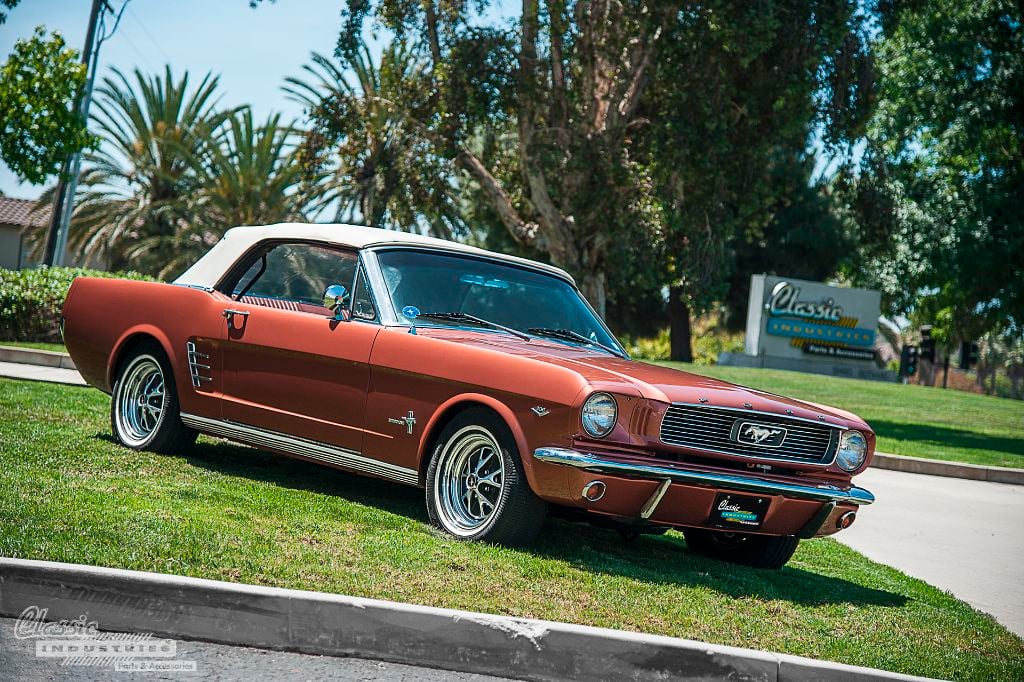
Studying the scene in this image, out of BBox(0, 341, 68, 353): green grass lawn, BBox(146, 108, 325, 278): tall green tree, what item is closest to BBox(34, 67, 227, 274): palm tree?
BBox(146, 108, 325, 278): tall green tree

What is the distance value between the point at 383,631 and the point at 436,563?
92 centimetres

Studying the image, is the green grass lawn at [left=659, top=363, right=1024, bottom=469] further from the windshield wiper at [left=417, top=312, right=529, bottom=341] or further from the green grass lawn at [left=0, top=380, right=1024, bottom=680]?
the windshield wiper at [left=417, top=312, right=529, bottom=341]

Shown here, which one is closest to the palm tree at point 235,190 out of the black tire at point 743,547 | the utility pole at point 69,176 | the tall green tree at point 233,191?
the tall green tree at point 233,191

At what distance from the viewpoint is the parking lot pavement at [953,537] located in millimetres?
7574

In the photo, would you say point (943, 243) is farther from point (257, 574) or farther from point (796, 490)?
point (257, 574)

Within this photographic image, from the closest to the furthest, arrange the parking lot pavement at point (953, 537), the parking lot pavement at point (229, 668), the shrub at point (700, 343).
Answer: the parking lot pavement at point (229, 668) → the parking lot pavement at point (953, 537) → the shrub at point (700, 343)

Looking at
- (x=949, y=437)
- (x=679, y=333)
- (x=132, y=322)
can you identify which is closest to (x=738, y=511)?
(x=132, y=322)

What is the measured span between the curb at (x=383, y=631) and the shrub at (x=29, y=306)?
16.2 metres

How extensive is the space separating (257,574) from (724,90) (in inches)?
641

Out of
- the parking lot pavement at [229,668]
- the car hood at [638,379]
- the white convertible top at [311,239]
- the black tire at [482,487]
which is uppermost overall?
the white convertible top at [311,239]

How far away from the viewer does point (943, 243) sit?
110 feet

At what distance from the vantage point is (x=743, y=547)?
22.9 ft

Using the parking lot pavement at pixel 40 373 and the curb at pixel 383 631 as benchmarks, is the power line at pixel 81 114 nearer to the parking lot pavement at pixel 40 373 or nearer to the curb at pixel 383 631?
the parking lot pavement at pixel 40 373

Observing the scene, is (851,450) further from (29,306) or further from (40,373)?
(29,306)
